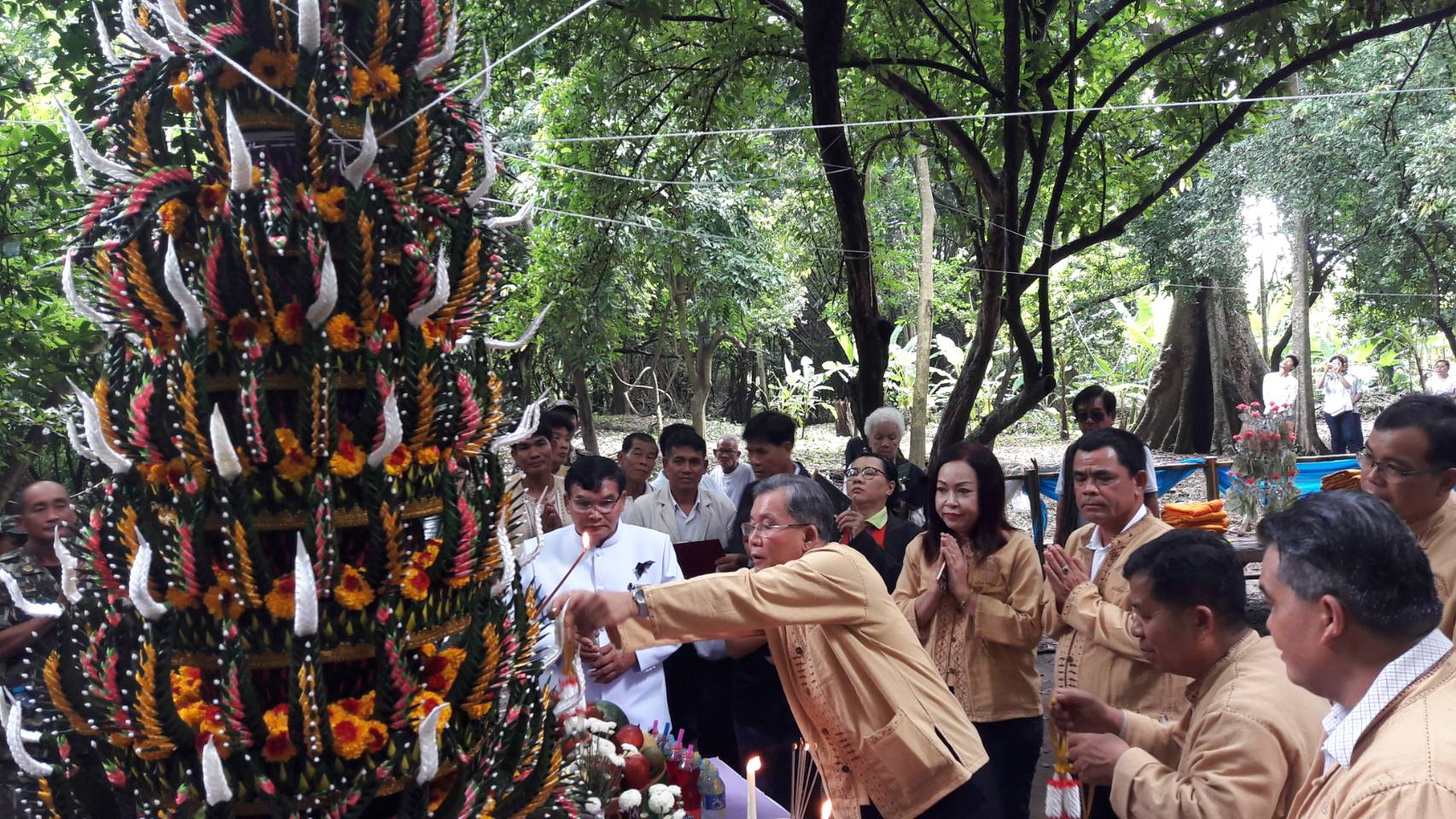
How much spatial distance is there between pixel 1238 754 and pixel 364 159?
88.5 inches

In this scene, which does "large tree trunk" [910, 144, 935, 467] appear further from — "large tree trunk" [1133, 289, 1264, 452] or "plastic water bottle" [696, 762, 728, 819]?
"plastic water bottle" [696, 762, 728, 819]

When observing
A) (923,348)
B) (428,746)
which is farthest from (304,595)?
(923,348)

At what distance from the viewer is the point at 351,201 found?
204cm

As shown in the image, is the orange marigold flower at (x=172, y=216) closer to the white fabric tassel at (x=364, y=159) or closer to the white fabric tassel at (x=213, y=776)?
the white fabric tassel at (x=364, y=159)

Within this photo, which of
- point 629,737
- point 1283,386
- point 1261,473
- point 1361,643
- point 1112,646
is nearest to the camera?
point 1361,643

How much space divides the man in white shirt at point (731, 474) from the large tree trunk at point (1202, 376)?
569 inches

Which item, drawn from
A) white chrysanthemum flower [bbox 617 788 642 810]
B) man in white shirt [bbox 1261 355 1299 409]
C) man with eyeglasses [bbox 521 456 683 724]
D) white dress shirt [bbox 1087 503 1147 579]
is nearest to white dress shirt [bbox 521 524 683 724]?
man with eyeglasses [bbox 521 456 683 724]

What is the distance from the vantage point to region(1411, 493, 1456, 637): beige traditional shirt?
11.2 ft

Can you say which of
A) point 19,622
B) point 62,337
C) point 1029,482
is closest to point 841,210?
point 1029,482

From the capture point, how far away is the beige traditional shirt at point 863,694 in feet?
10.5

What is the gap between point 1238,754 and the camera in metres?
2.58

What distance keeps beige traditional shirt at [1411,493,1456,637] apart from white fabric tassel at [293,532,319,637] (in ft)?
10.3

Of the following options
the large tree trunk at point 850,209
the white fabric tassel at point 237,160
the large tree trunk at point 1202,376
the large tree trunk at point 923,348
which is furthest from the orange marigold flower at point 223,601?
the large tree trunk at point 1202,376

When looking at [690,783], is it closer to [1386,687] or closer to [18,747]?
[18,747]
